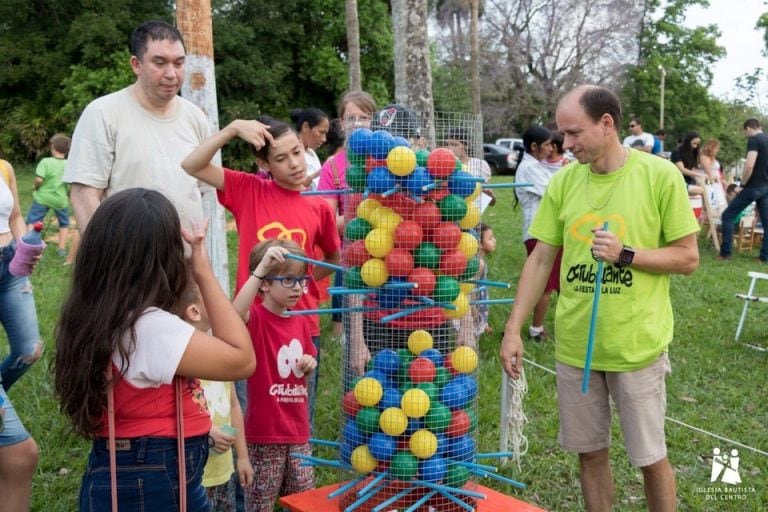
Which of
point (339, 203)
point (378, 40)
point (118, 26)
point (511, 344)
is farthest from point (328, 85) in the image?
A: point (511, 344)

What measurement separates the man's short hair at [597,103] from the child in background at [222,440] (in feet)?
5.61

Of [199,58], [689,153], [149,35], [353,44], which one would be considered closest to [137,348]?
[149,35]

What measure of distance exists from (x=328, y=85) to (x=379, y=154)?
2276 centimetres

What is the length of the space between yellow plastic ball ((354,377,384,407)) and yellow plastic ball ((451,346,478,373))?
0.99ft

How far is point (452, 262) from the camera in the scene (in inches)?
109

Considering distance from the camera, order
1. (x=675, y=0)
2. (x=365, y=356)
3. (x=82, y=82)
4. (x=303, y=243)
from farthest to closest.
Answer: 1. (x=675, y=0)
2. (x=82, y=82)
3. (x=303, y=243)
4. (x=365, y=356)

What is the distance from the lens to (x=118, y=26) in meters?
23.2

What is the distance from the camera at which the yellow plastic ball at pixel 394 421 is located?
2.73 metres

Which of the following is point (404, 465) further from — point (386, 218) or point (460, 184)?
point (460, 184)

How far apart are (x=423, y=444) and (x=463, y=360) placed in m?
0.35

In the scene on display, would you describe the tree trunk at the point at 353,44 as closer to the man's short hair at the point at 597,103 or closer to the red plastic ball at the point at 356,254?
the man's short hair at the point at 597,103

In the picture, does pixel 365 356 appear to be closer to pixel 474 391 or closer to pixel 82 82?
pixel 474 391

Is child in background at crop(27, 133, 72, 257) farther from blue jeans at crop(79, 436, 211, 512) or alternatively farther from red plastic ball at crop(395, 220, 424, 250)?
blue jeans at crop(79, 436, 211, 512)

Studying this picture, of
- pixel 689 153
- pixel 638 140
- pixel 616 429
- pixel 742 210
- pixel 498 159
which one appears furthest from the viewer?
pixel 498 159
